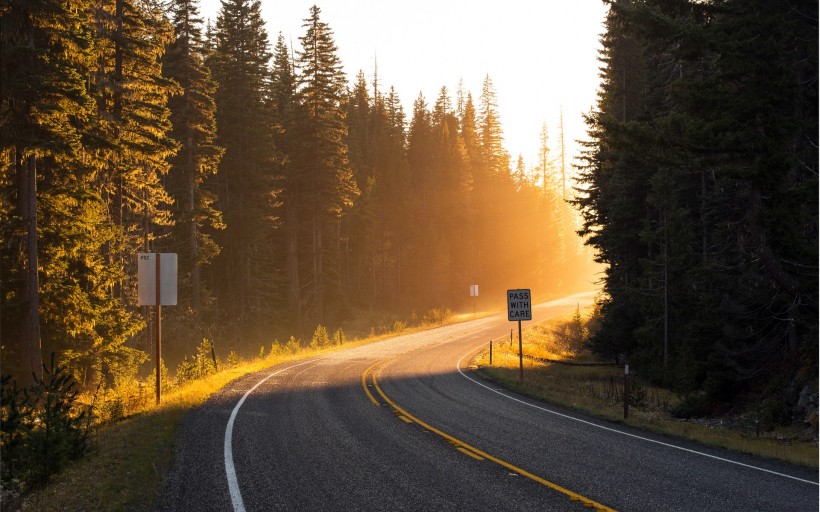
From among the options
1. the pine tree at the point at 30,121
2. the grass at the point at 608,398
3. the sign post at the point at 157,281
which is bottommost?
the grass at the point at 608,398

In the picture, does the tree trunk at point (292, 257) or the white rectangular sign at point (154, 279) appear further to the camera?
the tree trunk at point (292, 257)

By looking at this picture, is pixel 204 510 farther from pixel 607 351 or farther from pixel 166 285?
pixel 607 351

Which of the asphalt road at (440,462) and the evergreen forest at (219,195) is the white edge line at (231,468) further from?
the evergreen forest at (219,195)

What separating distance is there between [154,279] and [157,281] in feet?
0.32

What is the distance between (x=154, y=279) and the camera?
15.9 meters

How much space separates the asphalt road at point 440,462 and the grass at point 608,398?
0.91 m

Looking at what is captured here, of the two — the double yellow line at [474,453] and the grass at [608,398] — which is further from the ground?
the double yellow line at [474,453]

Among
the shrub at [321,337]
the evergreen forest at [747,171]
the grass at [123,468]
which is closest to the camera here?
the grass at [123,468]

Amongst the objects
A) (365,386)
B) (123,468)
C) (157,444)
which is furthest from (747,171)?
(123,468)

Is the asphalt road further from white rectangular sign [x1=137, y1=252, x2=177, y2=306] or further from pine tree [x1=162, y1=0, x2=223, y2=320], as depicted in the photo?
pine tree [x1=162, y1=0, x2=223, y2=320]

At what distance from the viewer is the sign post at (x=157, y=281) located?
15773 mm

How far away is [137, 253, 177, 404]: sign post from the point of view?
15.8m

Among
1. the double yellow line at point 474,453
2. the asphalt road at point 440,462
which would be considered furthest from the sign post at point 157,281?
the double yellow line at point 474,453

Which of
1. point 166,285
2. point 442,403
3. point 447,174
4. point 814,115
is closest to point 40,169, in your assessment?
point 166,285
